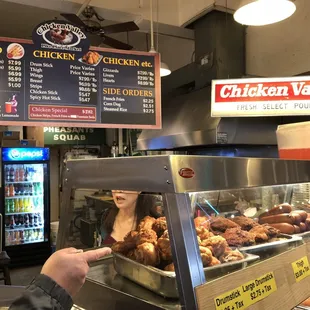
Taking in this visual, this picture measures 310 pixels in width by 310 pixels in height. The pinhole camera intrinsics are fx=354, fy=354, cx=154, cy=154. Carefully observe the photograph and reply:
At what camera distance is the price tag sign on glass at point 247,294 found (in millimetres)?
984

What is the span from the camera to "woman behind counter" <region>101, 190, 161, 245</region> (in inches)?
47.6

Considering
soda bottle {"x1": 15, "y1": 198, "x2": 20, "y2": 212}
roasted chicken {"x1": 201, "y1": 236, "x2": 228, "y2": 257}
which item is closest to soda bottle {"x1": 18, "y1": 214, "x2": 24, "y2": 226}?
soda bottle {"x1": 15, "y1": 198, "x2": 20, "y2": 212}

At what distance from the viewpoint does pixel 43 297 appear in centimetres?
86

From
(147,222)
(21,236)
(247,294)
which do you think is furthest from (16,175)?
(247,294)

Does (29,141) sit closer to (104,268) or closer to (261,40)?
(261,40)

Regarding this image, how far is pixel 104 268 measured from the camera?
1.40 metres

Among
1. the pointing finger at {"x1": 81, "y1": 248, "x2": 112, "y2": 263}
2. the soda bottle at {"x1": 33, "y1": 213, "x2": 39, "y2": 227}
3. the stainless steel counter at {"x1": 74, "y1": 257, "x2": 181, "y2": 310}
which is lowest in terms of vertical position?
the soda bottle at {"x1": 33, "y1": 213, "x2": 39, "y2": 227}

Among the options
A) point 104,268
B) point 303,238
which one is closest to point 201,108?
point 303,238

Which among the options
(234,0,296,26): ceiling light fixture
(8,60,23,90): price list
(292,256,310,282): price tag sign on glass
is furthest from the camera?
(8,60,23,90): price list

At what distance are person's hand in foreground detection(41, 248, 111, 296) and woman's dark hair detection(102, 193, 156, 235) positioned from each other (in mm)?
297

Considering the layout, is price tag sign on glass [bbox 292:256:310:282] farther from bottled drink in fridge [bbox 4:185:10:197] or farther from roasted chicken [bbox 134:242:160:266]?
bottled drink in fridge [bbox 4:185:10:197]

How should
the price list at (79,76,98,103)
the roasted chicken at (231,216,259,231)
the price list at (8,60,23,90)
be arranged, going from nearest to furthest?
1. the roasted chicken at (231,216,259,231)
2. the price list at (8,60,23,90)
3. the price list at (79,76,98,103)

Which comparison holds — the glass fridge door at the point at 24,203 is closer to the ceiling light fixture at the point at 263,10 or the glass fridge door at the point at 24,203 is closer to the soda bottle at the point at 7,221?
the soda bottle at the point at 7,221

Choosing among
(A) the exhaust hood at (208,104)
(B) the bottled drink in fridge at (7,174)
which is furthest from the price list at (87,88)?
(B) the bottled drink in fridge at (7,174)
